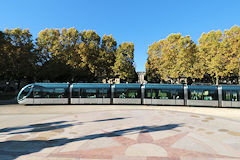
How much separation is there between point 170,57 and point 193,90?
45.4ft

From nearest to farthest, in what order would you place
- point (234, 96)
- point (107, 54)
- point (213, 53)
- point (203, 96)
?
point (234, 96) → point (203, 96) → point (213, 53) → point (107, 54)

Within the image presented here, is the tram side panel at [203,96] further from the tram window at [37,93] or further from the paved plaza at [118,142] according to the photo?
the tram window at [37,93]

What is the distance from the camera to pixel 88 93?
16.7 meters

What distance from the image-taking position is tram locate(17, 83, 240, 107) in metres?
15.5

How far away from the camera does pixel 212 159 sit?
462 cm

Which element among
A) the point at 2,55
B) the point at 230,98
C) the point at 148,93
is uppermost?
the point at 2,55

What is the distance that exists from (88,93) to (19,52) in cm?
1911

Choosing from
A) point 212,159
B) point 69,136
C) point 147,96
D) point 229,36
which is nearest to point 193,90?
point 147,96

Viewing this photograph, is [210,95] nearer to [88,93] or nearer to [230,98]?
[230,98]

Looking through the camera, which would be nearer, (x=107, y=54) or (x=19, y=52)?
(x=19, y=52)

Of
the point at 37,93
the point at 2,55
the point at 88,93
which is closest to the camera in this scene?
the point at 37,93

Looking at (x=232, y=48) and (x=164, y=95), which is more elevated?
(x=232, y=48)

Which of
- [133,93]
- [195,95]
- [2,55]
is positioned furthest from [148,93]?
[2,55]

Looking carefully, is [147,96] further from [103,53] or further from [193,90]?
[103,53]
